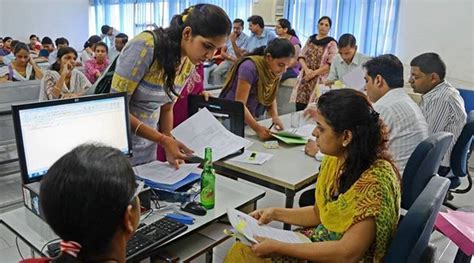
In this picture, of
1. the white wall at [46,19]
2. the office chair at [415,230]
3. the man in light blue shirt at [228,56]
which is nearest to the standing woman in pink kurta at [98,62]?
the man in light blue shirt at [228,56]

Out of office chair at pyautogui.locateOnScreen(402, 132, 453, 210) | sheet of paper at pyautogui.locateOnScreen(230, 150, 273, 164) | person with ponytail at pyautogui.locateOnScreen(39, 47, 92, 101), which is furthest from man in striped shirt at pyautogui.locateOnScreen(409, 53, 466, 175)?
person with ponytail at pyautogui.locateOnScreen(39, 47, 92, 101)

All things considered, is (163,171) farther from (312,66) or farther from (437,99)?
(312,66)

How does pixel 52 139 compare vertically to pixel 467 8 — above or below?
below

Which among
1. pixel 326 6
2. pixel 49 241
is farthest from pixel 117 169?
pixel 326 6

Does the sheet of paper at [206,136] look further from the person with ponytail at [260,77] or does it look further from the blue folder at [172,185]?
the person with ponytail at [260,77]

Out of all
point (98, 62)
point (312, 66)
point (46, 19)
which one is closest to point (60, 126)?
point (312, 66)

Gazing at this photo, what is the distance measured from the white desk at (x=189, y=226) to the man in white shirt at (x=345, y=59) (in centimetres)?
250

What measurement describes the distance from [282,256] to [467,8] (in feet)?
13.8

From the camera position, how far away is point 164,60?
5.43 feet

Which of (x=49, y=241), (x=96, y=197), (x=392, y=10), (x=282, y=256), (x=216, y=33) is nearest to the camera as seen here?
(x=96, y=197)

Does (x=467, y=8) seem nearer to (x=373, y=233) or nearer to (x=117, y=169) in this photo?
(x=373, y=233)

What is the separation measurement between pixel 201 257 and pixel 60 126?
1.27 m

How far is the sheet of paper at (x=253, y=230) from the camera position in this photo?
4.64 ft

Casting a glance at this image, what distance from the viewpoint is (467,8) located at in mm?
4512
